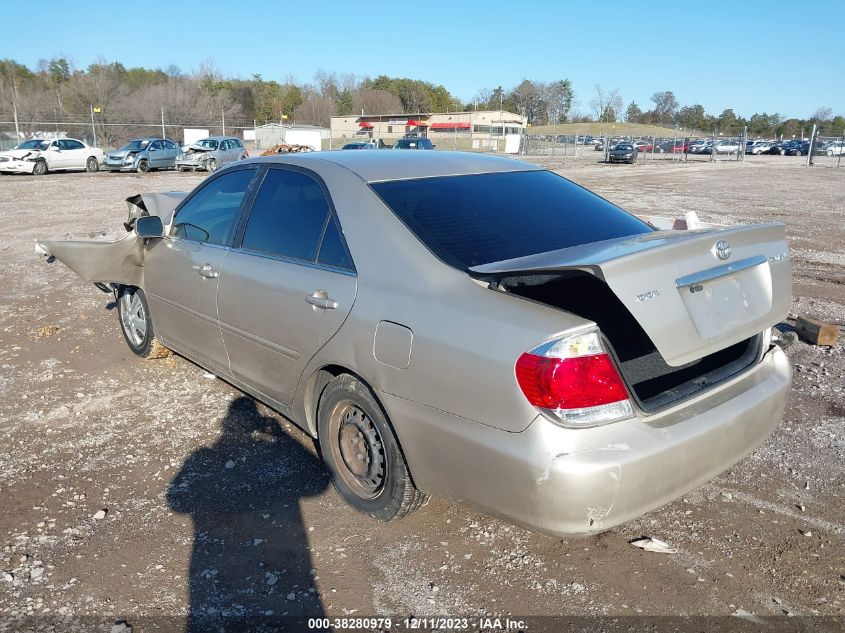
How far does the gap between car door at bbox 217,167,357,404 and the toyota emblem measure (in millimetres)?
1543

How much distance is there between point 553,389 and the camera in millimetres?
2354

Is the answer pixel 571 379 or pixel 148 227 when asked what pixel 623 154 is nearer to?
pixel 148 227

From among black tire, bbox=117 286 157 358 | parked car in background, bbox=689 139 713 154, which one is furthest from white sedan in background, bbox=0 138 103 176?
parked car in background, bbox=689 139 713 154

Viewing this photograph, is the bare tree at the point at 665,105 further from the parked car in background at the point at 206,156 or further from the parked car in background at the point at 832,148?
the parked car in background at the point at 206,156

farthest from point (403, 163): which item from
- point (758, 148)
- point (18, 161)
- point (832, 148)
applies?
point (758, 148)

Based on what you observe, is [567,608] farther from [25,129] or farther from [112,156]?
[25,129]

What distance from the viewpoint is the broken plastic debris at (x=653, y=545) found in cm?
302

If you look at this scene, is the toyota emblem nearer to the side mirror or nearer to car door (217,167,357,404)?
car door (217,167,357,404)

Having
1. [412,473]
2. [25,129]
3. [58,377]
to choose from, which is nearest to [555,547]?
[412,473]

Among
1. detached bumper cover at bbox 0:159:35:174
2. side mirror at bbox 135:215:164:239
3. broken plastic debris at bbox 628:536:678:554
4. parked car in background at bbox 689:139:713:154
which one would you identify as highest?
parked car in background at bbox 689:139:713:154

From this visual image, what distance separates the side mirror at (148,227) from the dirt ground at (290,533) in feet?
3.83

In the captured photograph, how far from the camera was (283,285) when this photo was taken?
3.45m

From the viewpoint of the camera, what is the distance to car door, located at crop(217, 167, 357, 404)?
3.21 metres

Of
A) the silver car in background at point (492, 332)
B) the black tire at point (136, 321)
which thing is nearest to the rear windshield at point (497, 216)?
the silver car in background at point (492, 332)
